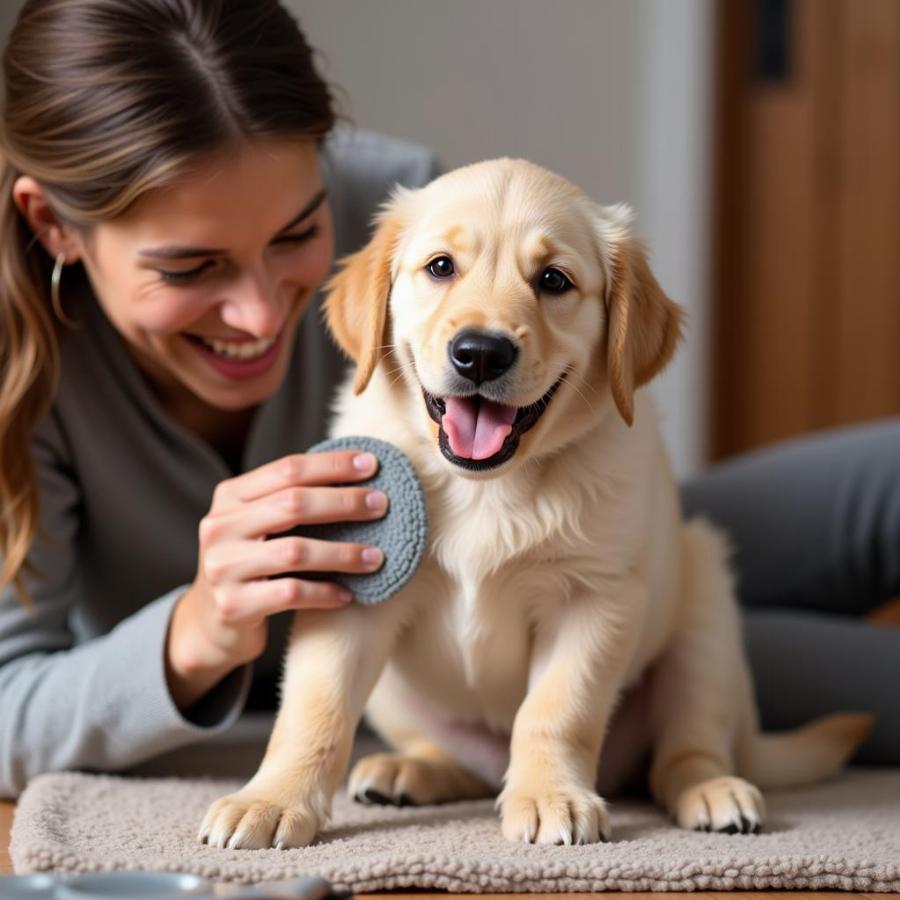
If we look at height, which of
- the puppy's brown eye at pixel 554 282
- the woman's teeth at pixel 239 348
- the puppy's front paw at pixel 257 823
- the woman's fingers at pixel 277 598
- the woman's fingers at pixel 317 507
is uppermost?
the puppy's brown eye at pixel 554 282

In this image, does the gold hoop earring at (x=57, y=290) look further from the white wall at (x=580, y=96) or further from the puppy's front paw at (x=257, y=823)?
the white wall at (x=580, y=96)

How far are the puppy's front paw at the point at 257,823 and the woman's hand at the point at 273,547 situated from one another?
208 mm

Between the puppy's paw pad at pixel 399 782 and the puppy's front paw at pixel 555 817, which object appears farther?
the puppy's paw pad at pixel 399 782

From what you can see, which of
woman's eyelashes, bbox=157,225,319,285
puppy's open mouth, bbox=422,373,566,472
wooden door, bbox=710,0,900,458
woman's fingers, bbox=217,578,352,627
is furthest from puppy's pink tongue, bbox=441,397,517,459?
wooden door, bbox=710,0,900,458

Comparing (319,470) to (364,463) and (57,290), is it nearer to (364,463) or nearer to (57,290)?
(364,463)

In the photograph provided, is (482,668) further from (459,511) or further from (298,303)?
(298,303)

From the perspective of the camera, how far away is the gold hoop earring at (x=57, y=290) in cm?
170

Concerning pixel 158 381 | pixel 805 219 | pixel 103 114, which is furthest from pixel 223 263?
pixel 805 219

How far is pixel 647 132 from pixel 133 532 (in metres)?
2.80

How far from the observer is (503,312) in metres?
1.28

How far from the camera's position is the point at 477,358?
1241 millimetres

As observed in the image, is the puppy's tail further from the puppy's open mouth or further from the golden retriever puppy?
the puppy's open mouth

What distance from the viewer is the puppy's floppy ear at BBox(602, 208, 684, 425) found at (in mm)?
1367

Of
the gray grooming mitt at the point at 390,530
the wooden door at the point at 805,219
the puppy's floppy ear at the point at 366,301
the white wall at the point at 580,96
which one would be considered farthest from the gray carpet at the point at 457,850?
the wooden door at the point at 805,219
